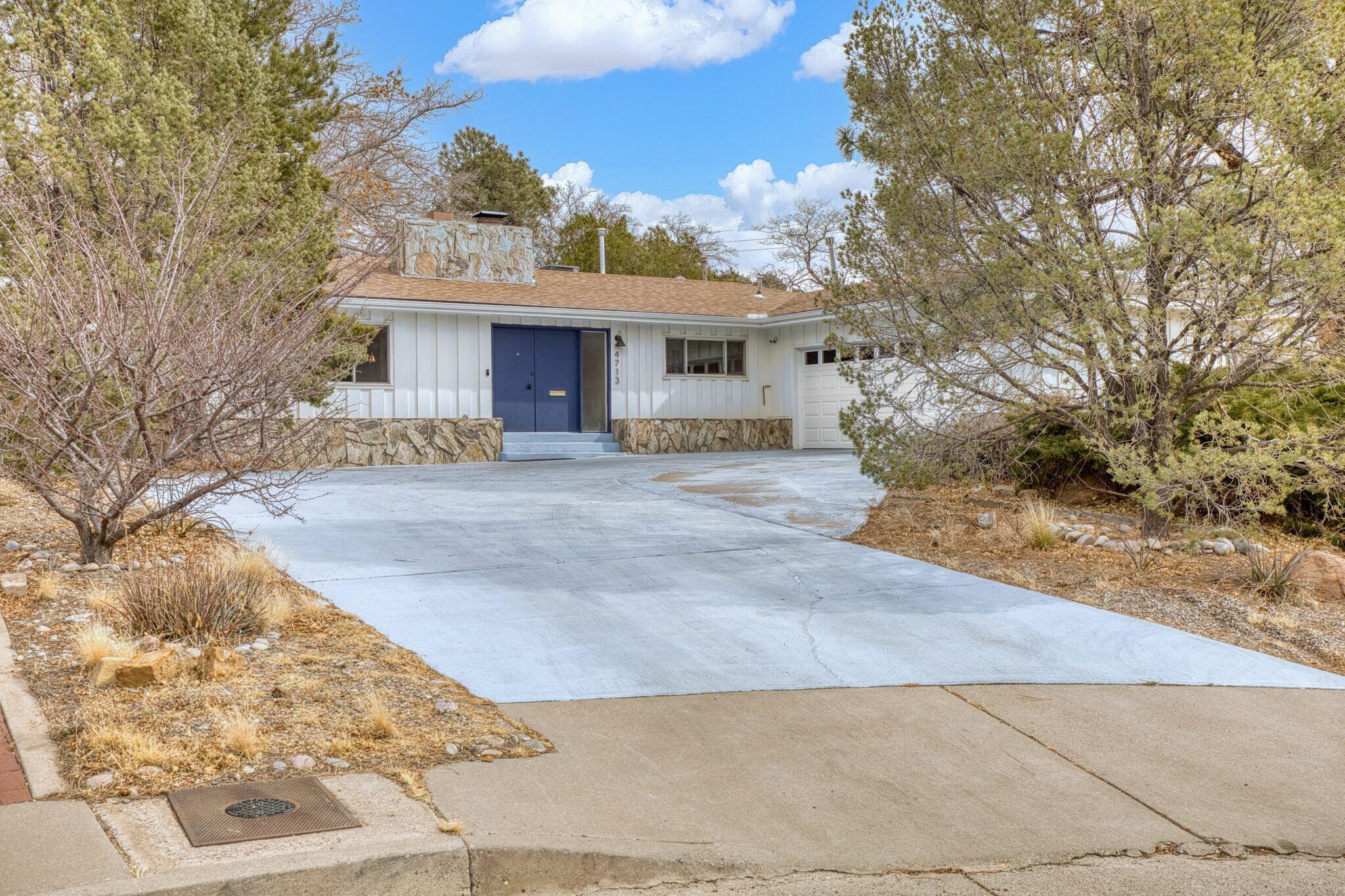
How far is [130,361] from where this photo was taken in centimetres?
657

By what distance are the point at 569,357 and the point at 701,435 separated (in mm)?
3235

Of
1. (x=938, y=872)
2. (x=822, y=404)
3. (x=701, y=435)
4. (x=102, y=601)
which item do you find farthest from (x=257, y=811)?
(x=822, y=404)

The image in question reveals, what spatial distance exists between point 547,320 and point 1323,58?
15.9m

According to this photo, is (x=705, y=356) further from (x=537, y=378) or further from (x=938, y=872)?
(x=938, y=872)

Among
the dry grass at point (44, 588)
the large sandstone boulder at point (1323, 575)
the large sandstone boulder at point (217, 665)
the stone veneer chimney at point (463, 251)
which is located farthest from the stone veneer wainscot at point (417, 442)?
the large sandstone boulder at point (1323, 575)

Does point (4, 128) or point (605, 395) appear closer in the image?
point (4, 128)

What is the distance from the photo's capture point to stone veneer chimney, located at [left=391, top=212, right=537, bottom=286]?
22156mm

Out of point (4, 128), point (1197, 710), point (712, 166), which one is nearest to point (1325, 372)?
point (1197, 710)

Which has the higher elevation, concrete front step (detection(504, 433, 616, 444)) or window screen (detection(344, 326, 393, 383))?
window screen (detection(344, 326, 393, 383))

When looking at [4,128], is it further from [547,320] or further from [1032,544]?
[547,320]

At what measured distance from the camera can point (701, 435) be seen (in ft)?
77.5

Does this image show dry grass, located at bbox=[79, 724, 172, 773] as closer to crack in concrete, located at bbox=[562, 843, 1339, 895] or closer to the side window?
crack in concrete, located at bbox=[562, 843, 1339, 895]

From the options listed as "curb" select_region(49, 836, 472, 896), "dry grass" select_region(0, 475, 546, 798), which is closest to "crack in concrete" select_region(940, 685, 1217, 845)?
"dry grass" select_region(0, 475, 546, 798)

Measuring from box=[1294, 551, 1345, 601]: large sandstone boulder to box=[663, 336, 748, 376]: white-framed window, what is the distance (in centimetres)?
1634
